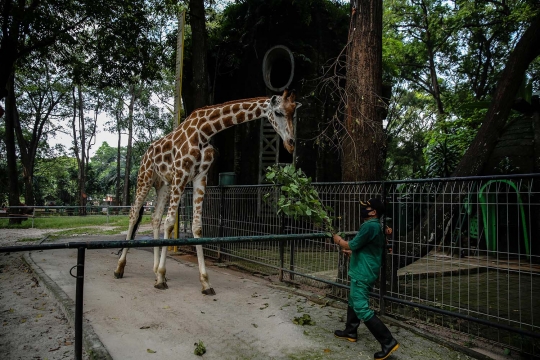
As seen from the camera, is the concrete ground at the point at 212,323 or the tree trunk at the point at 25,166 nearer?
the concrete ground at the point at 212,323

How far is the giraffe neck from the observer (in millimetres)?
6141

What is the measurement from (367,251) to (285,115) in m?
2.67

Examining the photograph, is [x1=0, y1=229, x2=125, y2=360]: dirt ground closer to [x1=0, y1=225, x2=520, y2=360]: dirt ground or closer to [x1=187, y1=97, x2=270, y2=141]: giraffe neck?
[x1=0, y1=225, x2=520, y2=360]: dirt ground

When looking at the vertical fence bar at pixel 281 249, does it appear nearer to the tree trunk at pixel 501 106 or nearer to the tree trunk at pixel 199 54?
the tree trunk at pixel 501 106

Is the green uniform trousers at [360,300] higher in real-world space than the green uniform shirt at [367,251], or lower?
lower

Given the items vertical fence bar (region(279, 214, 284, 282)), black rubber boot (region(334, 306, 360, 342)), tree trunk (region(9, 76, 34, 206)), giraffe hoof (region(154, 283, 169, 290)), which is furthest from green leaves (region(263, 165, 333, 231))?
tree trunk (region(9, 76, 34, 206))

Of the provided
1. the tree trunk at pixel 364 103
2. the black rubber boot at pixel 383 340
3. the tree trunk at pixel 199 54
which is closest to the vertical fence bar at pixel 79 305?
the black rubber boot at pixel 383 340

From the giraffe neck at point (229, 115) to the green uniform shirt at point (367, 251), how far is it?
306 centimetres

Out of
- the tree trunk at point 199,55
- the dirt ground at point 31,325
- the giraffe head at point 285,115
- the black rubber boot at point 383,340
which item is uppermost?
the tree trunk at point 199,55

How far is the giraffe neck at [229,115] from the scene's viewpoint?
614cm

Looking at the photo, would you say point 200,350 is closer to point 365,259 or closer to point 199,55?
point 365,259

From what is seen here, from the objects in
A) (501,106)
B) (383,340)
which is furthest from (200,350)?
(501,106)

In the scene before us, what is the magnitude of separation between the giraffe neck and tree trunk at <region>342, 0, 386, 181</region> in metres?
1.41

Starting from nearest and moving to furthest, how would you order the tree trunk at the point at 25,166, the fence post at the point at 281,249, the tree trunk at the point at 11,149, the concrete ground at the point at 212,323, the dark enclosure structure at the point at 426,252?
1. the concrete ground at the point at 212,323
2. the dark enclosure structure at the point at 426,252
3. the fence post at the point at 281,249
4. the tree trunk at the point at 11,149
5. the tree trunk at the point at 25,166
